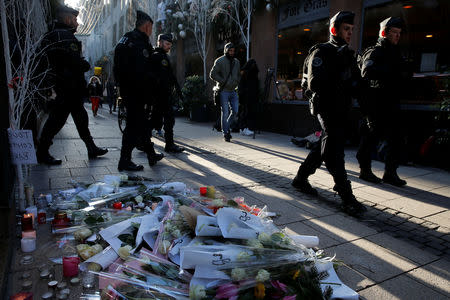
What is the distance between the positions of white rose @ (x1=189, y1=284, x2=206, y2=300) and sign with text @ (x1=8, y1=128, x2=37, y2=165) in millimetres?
1807

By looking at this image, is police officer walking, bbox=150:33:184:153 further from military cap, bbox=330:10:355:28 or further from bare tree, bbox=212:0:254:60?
bare tree, bbox=212:0:254:60

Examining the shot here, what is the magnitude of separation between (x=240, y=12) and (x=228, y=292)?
35.4 feet

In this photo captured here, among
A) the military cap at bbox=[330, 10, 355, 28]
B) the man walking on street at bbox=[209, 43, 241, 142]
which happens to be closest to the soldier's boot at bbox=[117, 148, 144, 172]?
the military cap at bbox=[330, 10, 355, 28]

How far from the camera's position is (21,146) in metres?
2.61

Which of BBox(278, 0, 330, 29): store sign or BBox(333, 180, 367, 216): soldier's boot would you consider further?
BBox(278, 0, 330, 29): store sign

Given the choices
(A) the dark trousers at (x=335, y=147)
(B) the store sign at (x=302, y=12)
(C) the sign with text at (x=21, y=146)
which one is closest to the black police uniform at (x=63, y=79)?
(C) the sign with text at (x=21, y=146)

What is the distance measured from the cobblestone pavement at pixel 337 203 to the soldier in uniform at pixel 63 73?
1.74 ft

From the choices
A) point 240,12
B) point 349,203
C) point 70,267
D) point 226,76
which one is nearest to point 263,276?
point 70,267

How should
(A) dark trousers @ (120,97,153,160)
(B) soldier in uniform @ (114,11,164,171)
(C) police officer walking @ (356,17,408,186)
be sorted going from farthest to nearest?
(A) dark trousers @ (120,97,153,160) → (B) soldier in uniform @ (114,11,164,171) → (C) police officer walking @ (356,17,408,186)

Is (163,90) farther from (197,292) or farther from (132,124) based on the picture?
Result: (197,292)

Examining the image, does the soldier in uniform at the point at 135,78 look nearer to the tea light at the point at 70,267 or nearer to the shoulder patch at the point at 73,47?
the shoulder patch at the point at 73,47

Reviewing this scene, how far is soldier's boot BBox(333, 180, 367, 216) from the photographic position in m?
3.23

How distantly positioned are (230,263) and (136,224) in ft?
3.32

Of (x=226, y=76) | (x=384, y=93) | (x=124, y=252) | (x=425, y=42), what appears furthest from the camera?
(x=226, y=76)
